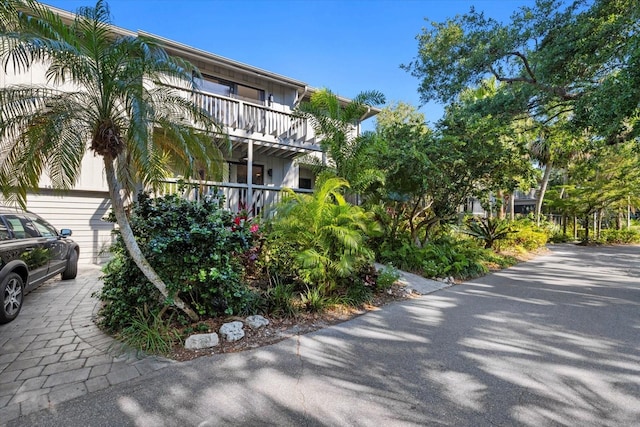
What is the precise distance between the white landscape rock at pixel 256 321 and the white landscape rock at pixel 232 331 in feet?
0.68

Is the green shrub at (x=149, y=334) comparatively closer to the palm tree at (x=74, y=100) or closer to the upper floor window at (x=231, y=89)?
the palm tree at (x=74, y=100)

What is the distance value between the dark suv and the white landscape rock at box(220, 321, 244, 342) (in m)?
3.17

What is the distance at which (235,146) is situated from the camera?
10406 mm

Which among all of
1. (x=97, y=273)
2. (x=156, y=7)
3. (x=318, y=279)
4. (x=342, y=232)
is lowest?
(x=97, y=273)

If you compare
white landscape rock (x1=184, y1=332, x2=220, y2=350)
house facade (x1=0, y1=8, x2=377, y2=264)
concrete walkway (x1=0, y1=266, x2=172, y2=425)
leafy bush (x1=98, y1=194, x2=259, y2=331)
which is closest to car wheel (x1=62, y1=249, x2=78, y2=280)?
house facade (x1=0, y1=8, x2=377, y2=264)

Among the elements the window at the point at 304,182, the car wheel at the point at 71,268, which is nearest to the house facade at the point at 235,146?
the window at the point at 304,182

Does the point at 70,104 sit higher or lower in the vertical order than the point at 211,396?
higher

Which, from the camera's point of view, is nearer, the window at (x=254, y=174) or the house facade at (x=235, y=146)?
the house facade at (x=235, y=146)

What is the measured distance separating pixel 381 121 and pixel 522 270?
18927 mm

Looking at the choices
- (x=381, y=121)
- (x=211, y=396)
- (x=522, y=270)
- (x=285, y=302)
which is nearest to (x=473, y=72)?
(x=522, y=270)

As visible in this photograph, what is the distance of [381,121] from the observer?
2538cm

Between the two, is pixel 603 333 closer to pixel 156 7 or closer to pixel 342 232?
pixel 342 232

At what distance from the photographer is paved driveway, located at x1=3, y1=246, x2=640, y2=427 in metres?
2.44

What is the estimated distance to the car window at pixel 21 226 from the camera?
494cm
